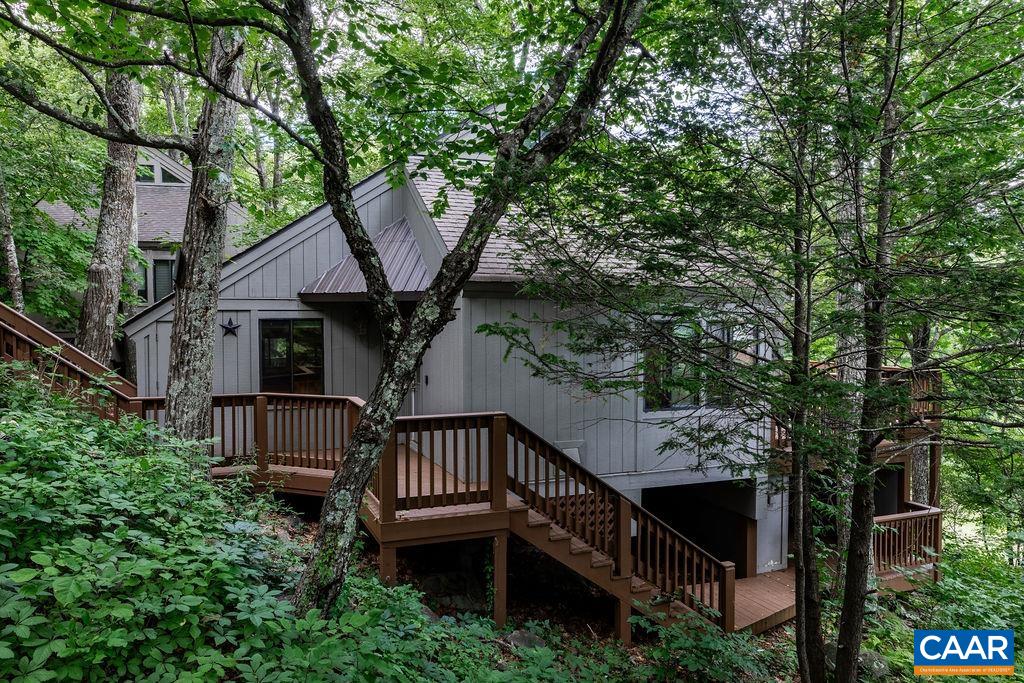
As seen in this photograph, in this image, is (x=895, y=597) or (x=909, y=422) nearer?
(x=909, y=422)

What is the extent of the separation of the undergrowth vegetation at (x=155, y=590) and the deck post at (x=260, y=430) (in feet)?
7.68

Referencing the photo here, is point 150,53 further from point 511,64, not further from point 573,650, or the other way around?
point 573,650

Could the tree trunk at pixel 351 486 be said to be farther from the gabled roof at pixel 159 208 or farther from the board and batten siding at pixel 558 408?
the gabled roof at pixel 159 208

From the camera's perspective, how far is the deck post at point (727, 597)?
7.05 m

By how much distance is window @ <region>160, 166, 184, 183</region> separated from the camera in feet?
51.5

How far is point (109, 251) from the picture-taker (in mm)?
9609

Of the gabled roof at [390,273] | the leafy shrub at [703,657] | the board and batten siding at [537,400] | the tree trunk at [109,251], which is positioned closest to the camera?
the leafy shrub at [703,657]

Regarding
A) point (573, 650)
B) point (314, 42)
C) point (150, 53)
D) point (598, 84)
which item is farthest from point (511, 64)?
point (573, 650)

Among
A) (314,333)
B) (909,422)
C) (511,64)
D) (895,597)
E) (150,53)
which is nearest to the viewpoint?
(909,422)

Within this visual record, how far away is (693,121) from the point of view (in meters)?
4.82

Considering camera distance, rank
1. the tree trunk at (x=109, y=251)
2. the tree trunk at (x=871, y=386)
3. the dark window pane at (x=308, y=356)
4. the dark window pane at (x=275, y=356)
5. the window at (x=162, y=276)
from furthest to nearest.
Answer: the window at (x=162, y=276)
the tree trunk at (x=109, y=251)
the dark window pane at (x=308, y=356)
the dark window pane at (x=275, y=356)
the tree trunk at (x=871, y=386)

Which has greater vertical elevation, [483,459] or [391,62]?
[391,62]

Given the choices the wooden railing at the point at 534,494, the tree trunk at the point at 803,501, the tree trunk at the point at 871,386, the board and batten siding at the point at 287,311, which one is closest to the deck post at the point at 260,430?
the board and batten siding at the point at 287,311

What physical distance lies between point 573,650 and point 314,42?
21.8ft
